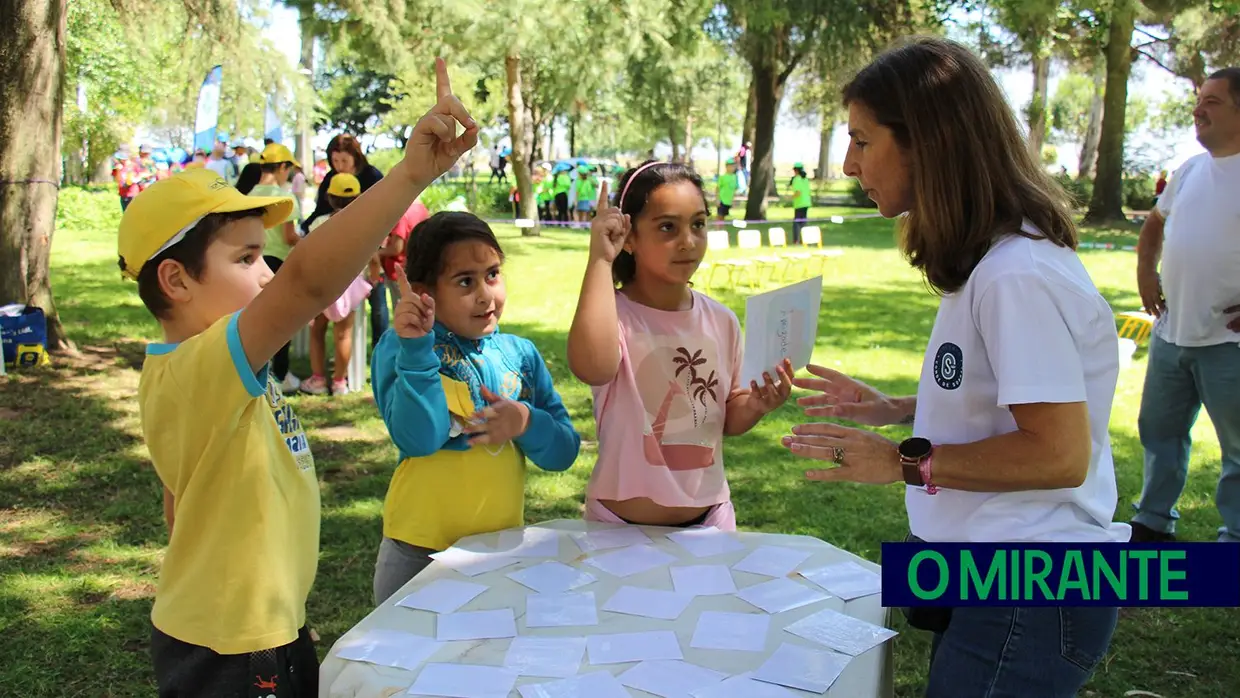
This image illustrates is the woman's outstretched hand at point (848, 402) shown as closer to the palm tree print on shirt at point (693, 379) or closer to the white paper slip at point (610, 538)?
the palm tree print on shirt at point (693, 379)

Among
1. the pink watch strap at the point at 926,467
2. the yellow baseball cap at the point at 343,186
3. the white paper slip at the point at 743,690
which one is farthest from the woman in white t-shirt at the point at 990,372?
the yellow baseball cap at the point at 343,186

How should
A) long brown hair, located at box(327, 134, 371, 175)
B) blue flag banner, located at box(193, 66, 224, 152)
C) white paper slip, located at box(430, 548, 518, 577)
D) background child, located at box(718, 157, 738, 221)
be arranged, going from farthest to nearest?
background child, located at box(718, 157, 738, 221) < blue flag banner, located at box(193, 66, 224, 152) < long brown hair, located at box(327, 134, 371, 175) < white paper slip, located at box(430, 548, 518, 577)

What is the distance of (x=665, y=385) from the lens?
7.82 feet

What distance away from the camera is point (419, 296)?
211cm

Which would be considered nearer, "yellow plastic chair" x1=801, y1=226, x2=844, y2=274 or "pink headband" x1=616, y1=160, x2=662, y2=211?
"pink headband" x1=616, y1=160, x2=662, y2=211

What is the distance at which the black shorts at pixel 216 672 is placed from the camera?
1798 mm

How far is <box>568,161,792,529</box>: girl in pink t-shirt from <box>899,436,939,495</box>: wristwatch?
657 millimetres

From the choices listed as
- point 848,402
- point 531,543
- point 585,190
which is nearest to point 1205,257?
point 848,402

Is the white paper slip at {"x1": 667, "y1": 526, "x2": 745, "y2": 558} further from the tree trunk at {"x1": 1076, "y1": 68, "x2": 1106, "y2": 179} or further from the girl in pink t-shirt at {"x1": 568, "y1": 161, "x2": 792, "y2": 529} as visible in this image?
the tree trunk at {"x1": 1076, "y1": 68, "x2": 1106, "y2": 179}

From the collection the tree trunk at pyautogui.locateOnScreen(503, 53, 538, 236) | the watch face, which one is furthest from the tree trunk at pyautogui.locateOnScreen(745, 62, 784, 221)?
the watch face

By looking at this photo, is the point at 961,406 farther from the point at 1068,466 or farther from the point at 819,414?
the point at 819,414

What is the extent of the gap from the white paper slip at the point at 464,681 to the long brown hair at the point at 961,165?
1014mm

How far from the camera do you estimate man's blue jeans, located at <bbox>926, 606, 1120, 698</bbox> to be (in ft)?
5.27

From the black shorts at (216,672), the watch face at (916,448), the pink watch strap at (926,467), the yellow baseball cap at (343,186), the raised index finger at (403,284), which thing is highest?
the yellow baseball cap at (343,186)
